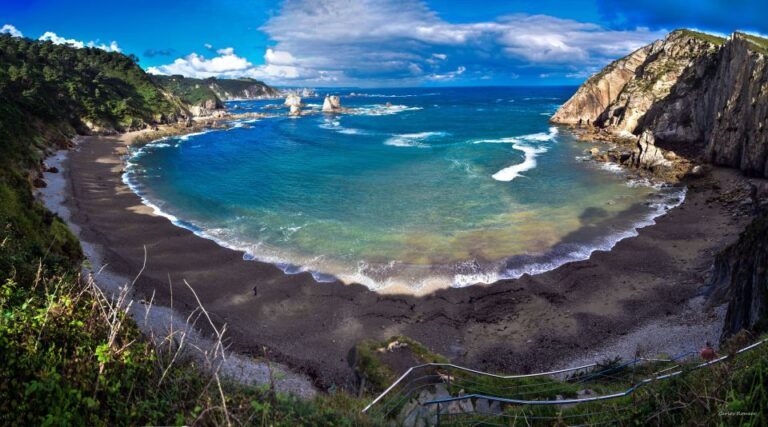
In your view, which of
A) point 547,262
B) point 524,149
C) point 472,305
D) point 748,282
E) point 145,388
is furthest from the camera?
point 524,149

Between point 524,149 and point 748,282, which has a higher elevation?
point 524,149

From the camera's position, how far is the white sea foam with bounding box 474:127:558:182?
49572 mm

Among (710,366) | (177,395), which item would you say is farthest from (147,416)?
(710,366)

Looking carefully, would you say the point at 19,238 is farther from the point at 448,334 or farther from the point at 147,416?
the point at 448,334

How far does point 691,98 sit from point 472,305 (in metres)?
55.8

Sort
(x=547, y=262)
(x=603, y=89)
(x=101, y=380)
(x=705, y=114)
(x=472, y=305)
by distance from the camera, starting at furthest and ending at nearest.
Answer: (x=603, y=89) → (x=705, y=114) → (x=547, y=262) → (x=472, y=305) → (x=101, y=380)

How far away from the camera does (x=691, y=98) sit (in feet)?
189

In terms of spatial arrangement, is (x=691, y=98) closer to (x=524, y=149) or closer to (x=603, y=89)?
(x=524, y=149)

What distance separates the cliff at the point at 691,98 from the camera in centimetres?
4056

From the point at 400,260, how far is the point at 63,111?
3176 inches

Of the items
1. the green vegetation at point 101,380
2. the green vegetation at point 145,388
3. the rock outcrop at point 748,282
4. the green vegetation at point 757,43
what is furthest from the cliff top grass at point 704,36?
the green vegetation at point 101,380

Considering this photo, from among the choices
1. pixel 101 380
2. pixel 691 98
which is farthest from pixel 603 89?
pixel 101 380

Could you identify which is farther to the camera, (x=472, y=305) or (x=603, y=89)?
(x=603, y=89)

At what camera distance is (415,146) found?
6988cm
